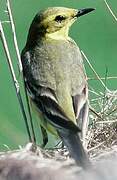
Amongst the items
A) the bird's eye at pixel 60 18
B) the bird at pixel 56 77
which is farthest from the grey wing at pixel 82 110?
the bird's eye at pixel 60 18

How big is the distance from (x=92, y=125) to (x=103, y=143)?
9.3 inches

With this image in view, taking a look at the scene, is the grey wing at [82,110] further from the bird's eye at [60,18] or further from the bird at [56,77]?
the bird's eye at [60,18]

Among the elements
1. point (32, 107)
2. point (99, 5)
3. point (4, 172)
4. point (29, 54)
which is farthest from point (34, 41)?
point (4, 172)

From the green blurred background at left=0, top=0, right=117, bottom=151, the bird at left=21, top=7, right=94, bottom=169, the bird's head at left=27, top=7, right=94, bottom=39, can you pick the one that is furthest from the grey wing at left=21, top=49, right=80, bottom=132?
the green blurred background at left=0, top=0, right=117, bottom=151

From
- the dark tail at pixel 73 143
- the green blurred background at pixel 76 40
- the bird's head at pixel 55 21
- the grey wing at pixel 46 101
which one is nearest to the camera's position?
the dark tail at pixel 73 143

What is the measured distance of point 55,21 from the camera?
3271 millimetres

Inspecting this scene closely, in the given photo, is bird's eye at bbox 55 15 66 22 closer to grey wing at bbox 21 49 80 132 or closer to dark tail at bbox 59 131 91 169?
grey wing at bbox 21 49 80 132

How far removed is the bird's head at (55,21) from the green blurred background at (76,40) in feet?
1.70

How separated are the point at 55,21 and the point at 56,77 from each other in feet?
1.71

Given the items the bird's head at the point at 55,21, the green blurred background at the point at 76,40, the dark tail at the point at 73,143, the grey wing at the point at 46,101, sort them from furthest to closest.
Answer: the green blurred background at the point at 76,40
the bird's head at the point at 55,21
the grey wing at the point at 46,101
the dark tail at the point at 73,143

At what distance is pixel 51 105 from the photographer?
2.69 meters

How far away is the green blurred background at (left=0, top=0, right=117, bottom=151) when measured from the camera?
13.0 feet

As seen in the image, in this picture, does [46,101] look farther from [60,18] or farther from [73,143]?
[60,18]

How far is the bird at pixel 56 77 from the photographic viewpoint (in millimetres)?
2539
